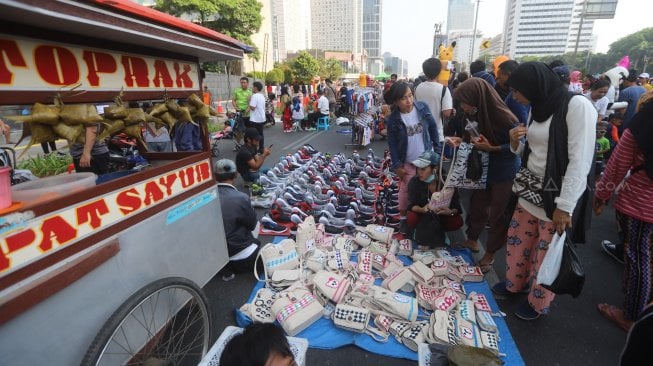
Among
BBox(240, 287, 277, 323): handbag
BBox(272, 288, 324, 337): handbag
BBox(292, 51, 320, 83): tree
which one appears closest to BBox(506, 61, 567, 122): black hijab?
BBox(272, 288, 324, 337): handbag

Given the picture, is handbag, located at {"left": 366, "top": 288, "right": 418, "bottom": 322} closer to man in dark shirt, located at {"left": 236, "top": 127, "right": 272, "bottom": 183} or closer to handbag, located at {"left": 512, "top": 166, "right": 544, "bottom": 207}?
handbag, located at {"left": 512, "top": 166, "right": 544, "bottom": 207}

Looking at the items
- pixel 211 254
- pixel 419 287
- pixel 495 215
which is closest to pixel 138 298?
pixel 211 254

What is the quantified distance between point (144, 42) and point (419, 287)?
2999mm

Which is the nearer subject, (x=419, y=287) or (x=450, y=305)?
(x=450, y=305)

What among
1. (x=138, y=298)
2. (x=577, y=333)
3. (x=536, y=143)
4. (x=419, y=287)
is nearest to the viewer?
(x=138, y=298)

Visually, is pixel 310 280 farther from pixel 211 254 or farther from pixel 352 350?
pixel 211 254

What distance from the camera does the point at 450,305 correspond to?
283cm

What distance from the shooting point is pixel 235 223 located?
3.33 metres

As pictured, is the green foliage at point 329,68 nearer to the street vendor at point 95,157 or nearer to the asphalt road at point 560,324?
the street vendor at point 95,157

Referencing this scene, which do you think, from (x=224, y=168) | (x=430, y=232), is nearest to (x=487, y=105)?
(x=430, y=232)

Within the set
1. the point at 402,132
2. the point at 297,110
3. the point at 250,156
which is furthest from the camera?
→ the point at 297,110

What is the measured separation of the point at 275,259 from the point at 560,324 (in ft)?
8.93

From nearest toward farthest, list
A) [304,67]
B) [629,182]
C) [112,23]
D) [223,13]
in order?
1. [112,23]
2. [629,182]
3. [223,13]
4. [304,67]

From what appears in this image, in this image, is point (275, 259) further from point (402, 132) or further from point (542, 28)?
point (542, 28)
